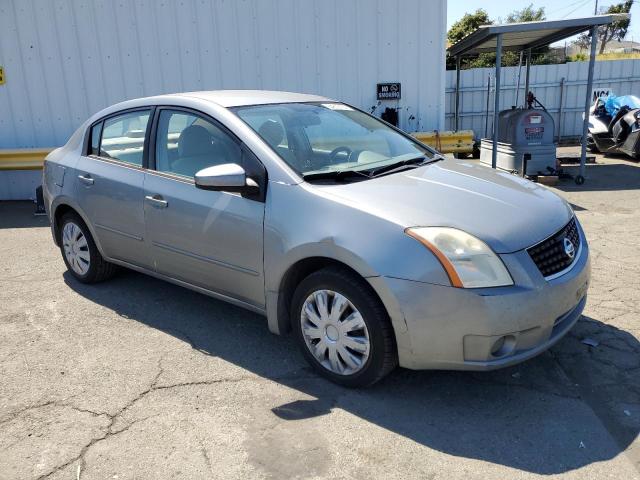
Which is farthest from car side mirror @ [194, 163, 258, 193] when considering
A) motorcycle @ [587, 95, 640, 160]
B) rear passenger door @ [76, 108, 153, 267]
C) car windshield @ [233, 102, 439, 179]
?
motorcycle @ [587, 95, 640, 160]

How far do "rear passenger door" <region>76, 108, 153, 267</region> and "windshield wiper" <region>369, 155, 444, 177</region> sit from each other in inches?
69.1

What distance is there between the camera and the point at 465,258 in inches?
111

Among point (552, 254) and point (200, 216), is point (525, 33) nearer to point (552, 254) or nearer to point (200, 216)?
point (552, 254)

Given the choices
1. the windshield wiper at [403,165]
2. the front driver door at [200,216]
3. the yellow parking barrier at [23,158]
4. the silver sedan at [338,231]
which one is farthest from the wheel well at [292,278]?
the yellow parking barrier at [23,158]

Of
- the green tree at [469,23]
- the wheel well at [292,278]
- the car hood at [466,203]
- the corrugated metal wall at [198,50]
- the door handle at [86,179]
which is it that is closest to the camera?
the car hood at [466,203]

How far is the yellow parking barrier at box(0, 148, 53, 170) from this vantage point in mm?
8836

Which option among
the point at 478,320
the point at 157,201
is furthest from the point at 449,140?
the point at 478,320

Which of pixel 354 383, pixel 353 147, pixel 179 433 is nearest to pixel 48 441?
pixel 179 433

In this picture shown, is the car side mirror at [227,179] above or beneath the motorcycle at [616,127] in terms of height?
above

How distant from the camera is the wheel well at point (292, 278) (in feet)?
10.6

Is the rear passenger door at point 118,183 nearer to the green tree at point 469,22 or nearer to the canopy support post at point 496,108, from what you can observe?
the canopy support post at point 496,108

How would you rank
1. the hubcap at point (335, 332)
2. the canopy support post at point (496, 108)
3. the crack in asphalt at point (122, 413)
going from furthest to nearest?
the canopy support post at point (496, 108)
the hubcap at point (335, 332)
the crack in asphalt at point (122, 413)

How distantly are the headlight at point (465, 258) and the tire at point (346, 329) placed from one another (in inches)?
16.5

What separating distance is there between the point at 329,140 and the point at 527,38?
24.8 feet
